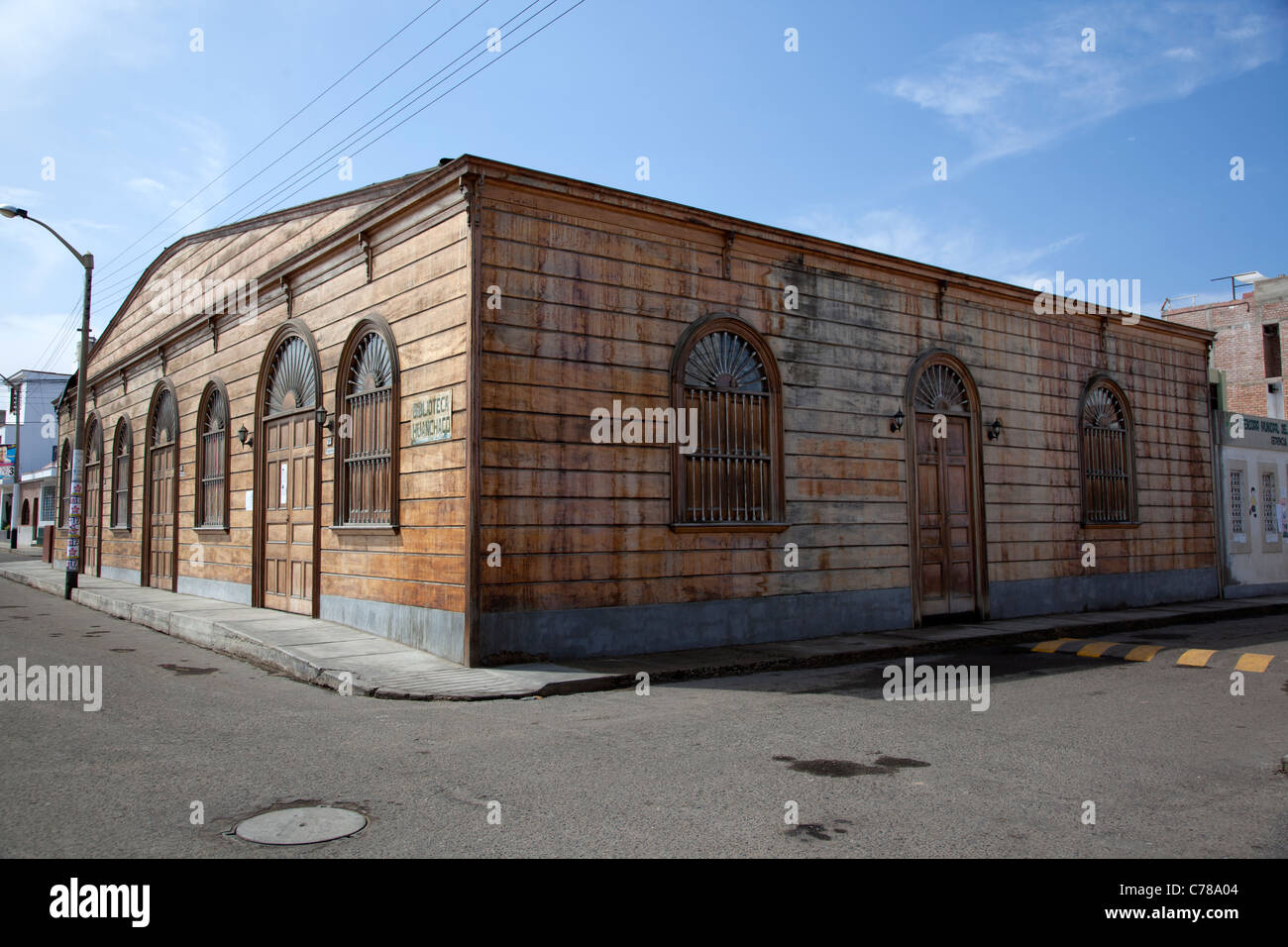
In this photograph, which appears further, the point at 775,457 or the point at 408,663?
the point at 775,457

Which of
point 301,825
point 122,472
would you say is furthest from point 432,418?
point 122,472

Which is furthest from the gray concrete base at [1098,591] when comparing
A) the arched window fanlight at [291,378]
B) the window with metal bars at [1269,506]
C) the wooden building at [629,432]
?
the arched window fanlight at [291,378]

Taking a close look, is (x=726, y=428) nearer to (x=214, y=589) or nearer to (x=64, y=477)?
(x=214, y=589)

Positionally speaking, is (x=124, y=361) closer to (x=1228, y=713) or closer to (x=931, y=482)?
(x=931, y=482)

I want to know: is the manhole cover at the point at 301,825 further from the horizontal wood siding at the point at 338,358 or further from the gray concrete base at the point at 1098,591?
the gray concrete base at the point at 1098,591

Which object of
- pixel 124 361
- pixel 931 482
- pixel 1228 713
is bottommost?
pixel 1228 713

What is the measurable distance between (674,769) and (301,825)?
224 cm

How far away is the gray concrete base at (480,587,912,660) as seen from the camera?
980 centimetres

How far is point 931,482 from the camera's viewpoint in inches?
551

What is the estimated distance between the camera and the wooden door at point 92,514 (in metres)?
23.8

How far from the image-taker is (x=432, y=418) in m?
10.4
